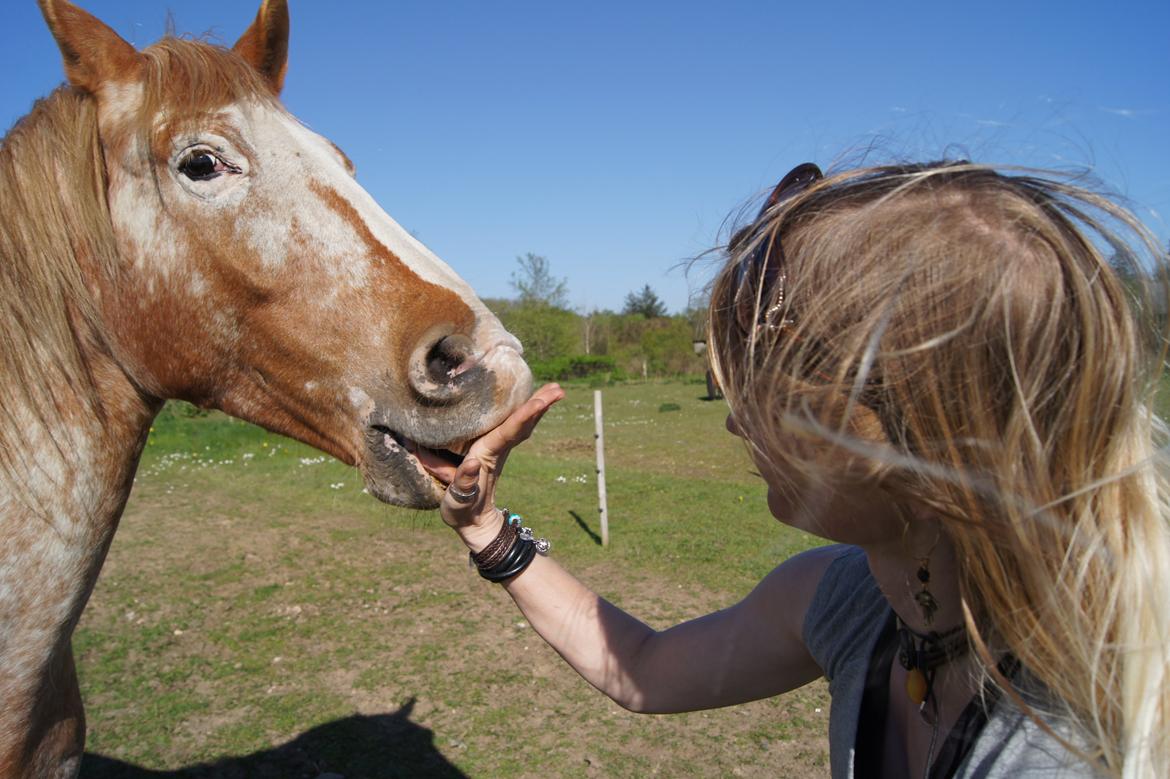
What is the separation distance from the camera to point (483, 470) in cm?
176

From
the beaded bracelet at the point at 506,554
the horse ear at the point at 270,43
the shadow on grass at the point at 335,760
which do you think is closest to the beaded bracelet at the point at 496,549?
the beaded bracelet at the point at 506,554

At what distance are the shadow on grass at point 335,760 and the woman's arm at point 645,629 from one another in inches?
105

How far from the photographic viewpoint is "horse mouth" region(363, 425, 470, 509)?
181 cm

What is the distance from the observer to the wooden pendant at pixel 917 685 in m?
1.34

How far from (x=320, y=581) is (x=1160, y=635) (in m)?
7.10

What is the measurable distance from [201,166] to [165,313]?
1.32 ft

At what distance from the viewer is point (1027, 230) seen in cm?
105

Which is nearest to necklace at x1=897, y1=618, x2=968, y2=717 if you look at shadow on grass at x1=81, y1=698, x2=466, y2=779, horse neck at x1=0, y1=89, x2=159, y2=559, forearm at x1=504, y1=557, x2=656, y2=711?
forearm at x1=504, y1=557, x2=656, y2=711

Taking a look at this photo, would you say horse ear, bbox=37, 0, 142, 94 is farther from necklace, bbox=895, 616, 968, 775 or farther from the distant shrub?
the distant shrub

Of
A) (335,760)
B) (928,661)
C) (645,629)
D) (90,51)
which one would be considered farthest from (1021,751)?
(335,760)

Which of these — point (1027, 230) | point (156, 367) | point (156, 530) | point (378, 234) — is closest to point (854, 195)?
point (1027, 230)

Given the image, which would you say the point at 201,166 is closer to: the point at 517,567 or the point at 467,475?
the point at 467,475

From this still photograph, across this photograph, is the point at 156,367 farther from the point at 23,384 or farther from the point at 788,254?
the point at 788,254

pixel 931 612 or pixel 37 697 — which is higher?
pixel 931 612
